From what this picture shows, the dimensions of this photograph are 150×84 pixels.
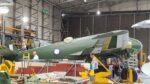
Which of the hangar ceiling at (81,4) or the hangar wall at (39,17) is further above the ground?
the hangar ceiling at (81,4)

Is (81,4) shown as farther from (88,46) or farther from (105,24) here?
(88,46)

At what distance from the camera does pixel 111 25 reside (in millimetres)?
29594

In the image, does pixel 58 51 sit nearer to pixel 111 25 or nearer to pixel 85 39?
pixel 85 39

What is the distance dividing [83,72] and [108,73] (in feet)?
10.6

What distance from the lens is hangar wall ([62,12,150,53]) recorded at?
28516 mm

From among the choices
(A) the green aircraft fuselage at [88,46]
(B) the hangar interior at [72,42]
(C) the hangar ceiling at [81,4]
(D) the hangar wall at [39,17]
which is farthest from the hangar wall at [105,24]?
(A) the green aircraft fuselage at [88,46]

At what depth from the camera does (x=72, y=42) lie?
1316 centimetres

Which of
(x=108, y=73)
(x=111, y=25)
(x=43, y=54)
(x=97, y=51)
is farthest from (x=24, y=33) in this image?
(x=111, y=25)

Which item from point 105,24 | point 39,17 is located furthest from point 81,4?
point 39,17

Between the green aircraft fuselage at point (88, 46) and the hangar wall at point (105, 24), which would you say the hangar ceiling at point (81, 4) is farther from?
the green aircraft fuselage at point (88, 46)

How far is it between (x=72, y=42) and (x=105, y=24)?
16873mm

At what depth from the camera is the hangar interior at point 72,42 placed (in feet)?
24.5

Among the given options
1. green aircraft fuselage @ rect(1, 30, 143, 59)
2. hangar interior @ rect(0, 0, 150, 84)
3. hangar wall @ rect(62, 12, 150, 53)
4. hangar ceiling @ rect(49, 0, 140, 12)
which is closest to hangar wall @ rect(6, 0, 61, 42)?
hangar interior @ rect(0, 0, 150, 84)

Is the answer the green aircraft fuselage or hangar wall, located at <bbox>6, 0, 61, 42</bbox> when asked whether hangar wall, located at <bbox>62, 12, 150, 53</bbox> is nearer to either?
hangar wall, located at <bbox>6, 0, 61, 42</bbox>
